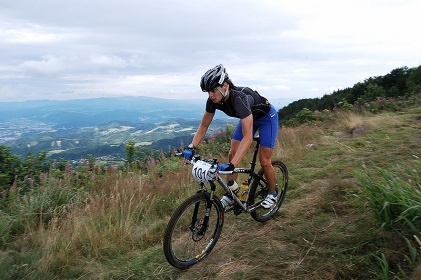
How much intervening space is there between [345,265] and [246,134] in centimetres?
177

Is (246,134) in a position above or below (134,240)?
above

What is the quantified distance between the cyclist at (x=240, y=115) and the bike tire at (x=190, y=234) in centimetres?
30

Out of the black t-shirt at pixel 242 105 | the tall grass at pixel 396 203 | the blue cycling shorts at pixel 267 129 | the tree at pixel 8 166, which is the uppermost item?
the black t-shirt at pixel 242 105

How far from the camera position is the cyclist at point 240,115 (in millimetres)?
3982

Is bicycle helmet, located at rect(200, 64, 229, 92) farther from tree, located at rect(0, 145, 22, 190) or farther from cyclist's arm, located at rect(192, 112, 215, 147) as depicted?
tree, located at rect(0, 145, 22, 190)

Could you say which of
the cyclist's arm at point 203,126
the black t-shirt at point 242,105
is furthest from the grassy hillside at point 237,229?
the black t-shirt at point 242,105

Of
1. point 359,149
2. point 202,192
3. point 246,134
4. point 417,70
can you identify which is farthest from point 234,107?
point 417,70

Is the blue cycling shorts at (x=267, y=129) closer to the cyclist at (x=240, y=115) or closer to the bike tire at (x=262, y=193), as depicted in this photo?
the cyclist at (x=240, y=115)

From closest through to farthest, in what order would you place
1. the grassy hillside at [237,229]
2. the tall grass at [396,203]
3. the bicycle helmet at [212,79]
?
the tall grass at [396,203]
the grassy hillside at [237,229]
the bicycle helmet at [212,79]

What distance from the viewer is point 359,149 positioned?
8.49 metres

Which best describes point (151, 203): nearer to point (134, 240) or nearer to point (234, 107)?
point (134, 240)

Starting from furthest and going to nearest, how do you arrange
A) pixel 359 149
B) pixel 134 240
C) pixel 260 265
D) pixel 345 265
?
1. pixel 359 149
2. pixel 134 240
3. pixel 260 265
4. pixel 345 265

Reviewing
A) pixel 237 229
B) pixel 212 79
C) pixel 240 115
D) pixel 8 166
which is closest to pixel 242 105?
pixel 240 115

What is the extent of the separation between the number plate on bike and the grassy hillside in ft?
3.31
